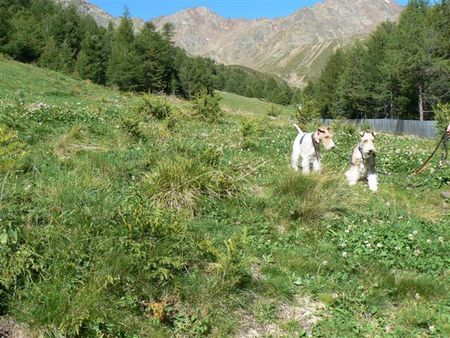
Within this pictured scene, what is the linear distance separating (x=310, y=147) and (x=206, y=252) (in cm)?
604

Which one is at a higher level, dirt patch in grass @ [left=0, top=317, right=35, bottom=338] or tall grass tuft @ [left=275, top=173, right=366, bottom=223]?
tall grass tuft @ [left=275, top=173, right=366, bottom=223]

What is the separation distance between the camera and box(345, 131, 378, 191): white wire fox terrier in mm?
10438

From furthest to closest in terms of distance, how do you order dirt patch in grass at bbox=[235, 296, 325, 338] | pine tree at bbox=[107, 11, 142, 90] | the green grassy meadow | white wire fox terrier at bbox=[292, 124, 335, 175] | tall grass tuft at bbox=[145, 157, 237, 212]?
pine tree at bbox=[107, 11, 142, 90] < white wire fox terrier at bbox=[292, 124, 335, 175] < tall grass tuft at bbox=[145, 157, 237, 212] < dirt patch in grass at bbox=[235, 296, 325, 338] < the green grassy meadow

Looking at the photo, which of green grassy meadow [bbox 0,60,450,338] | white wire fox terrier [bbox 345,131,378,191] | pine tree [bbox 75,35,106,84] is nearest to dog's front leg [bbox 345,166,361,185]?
white wire fox terrier [bbox 345,131,378,191]

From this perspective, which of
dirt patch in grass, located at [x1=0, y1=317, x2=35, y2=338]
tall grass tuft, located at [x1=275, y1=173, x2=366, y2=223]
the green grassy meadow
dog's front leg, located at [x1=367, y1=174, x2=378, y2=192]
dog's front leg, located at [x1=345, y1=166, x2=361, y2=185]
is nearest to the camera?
dirt patch in grass, located at [x1=0, y1=317, x2=35, y2=338]

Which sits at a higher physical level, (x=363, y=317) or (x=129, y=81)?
(x=129, y=81)

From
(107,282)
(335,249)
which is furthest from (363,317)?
(107,282)

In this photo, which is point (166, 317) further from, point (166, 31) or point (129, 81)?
point (166, 31)

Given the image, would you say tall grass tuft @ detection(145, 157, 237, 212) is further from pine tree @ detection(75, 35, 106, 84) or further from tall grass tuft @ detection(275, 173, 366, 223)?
pine tree @ detection(75, 35, 106, 84)

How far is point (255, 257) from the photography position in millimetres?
6336

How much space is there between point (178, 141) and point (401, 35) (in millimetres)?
72131

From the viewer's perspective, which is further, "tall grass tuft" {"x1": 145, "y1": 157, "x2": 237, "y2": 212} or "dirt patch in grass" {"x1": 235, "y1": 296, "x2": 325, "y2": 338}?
"tall grass tuft" {"x1": 145, "y1": 157, "x2": 237, "y2": 212}

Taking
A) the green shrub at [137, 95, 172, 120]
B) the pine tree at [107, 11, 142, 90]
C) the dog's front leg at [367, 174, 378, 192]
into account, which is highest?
the pine tree at [107, 11, 142, 90]

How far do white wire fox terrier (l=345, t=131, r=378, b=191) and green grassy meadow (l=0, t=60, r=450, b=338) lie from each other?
0.94 meters
